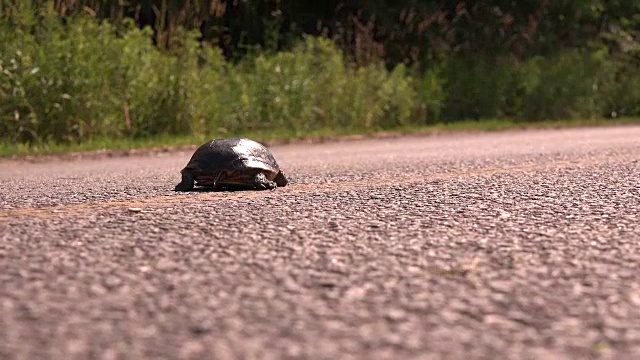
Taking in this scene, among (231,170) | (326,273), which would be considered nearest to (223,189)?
(231,170)

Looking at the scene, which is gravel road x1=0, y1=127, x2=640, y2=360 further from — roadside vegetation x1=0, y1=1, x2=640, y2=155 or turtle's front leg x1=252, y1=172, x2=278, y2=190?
roadside vegetation x1=0, y1=1, x2=640, y2=155

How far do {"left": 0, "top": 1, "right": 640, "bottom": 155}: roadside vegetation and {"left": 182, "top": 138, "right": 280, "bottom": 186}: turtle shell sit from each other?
5.31 metres

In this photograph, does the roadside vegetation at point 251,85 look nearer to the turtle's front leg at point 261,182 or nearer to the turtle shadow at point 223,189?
the turtle shadow at point 223,189

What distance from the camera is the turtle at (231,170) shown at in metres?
5.88

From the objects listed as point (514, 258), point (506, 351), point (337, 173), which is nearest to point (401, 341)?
point (506, 351)

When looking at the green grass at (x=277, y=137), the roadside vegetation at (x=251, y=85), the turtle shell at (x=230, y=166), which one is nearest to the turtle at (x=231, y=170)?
the turtle shell at (x=230, y=166)

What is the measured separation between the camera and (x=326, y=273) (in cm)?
317

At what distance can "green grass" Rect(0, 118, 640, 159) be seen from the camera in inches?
434

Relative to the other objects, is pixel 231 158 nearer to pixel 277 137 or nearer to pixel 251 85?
pixel 277 137

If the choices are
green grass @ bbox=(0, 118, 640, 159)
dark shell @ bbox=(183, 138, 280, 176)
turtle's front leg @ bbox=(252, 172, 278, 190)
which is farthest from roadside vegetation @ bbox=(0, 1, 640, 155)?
turtle's front leg @ bbox=(252, 172, 278, 190)

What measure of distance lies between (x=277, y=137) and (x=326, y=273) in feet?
33.8

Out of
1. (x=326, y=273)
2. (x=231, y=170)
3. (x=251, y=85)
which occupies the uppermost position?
(x=251, y=85)

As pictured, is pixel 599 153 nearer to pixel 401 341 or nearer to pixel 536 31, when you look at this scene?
pixel 401 341

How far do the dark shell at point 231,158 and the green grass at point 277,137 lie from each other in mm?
5003
